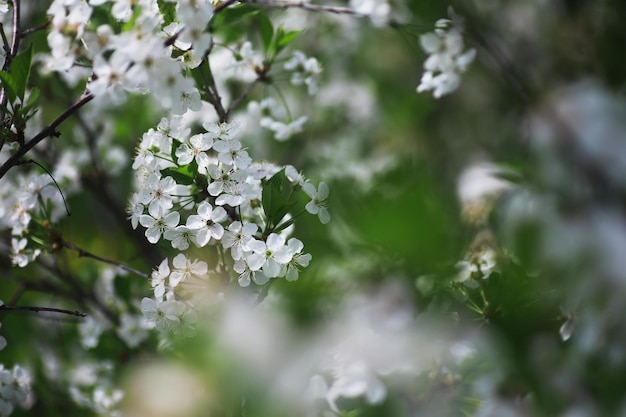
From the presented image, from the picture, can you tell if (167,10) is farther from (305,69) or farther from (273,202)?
(305,69)

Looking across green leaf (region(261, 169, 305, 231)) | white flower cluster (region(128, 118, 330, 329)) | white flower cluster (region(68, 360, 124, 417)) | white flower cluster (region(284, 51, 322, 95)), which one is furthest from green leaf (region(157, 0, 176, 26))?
white flower cluster (region(68, 360, 124, 417))

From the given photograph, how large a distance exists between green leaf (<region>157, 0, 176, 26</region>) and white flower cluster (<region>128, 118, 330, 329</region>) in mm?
122

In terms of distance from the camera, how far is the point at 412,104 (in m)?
2.09

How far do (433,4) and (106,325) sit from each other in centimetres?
89

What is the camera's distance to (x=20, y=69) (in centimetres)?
77

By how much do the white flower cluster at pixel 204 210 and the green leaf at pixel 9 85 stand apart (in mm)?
157

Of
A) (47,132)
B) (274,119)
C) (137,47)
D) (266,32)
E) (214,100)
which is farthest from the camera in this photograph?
(274,119)

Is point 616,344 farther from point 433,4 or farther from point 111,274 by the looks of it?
point 111,274

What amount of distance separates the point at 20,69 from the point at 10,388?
0.51 m

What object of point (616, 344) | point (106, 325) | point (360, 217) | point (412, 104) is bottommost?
point (412, 104)

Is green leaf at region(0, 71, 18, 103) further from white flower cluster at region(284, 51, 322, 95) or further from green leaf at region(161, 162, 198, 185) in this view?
white flower cluster at region(284, 51, 322, 95)

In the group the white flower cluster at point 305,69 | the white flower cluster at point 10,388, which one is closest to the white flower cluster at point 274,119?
the white flower cluster at point 305,69

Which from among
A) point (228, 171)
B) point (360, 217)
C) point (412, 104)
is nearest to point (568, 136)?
point (412, 104)

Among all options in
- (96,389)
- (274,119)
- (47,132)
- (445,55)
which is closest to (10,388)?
(96,389)
